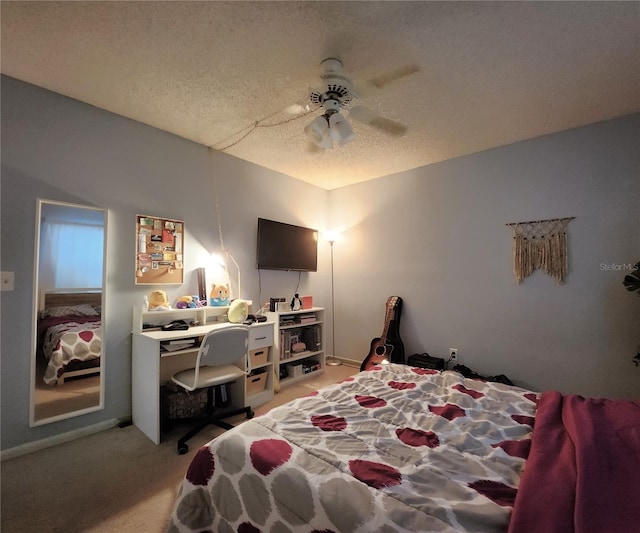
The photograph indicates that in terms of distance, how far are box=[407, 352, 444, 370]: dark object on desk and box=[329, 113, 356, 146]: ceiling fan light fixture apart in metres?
2.49

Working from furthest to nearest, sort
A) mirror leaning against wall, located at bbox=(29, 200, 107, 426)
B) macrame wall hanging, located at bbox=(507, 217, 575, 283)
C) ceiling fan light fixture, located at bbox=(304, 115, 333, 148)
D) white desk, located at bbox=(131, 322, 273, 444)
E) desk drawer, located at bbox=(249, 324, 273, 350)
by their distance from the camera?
desk drawer, located at bbox=(249, 324, 273, 350) < macrame wall hanging, located at bbox=(507, 217, 575, 283) < white desk, located at bbox=(131, 322, 273, 444) < mirror leaning against wall, located at bbox=(29, 200, 107, 426) < ceiling fan light fixture, located at bbox=(304, 115, 333, 148)

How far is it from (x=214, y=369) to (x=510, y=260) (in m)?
2.95

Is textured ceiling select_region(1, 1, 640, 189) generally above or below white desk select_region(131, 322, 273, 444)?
above

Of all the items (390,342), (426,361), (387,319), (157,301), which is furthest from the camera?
(387,319)

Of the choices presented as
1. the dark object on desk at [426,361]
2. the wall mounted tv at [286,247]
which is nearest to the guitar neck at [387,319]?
the dark object on desk at [426,361]

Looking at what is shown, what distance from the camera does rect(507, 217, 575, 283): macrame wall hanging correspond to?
271 cm

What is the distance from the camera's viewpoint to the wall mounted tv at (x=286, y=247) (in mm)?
3533

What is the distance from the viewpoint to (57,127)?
7.21 ft

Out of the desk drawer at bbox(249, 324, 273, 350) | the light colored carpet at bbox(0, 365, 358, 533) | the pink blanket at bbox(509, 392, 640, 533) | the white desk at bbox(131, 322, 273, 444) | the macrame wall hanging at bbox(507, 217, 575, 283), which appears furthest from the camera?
the desk drawer at bbox(249, 324, 273, 350)

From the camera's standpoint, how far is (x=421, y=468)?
3.32 feet

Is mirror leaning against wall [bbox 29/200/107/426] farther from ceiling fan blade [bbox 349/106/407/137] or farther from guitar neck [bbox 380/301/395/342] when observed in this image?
guitar neck [bbox 380/301/395/342]

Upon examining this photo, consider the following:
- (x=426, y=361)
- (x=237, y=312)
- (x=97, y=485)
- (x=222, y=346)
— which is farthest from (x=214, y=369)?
(x=426, y=361)

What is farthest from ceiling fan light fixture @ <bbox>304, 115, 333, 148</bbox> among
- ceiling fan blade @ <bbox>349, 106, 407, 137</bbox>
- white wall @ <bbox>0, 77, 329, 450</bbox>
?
white wall @ <bbox>0, 77, 329, 450</bbox>

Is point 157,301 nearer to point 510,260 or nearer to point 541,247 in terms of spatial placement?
point 510,260
